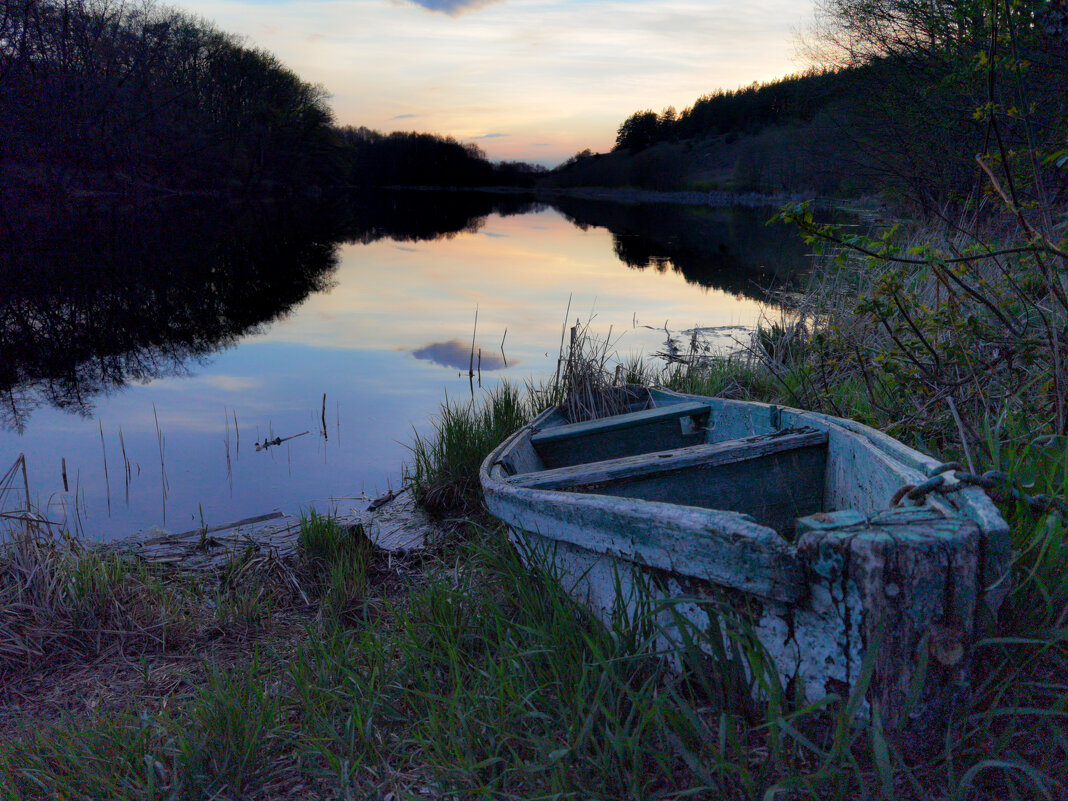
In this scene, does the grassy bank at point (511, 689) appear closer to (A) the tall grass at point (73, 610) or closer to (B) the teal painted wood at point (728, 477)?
(A) the tall grass at point (73, 610)

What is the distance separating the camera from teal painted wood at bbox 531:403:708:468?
187 inches

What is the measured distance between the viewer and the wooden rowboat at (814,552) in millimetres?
1782

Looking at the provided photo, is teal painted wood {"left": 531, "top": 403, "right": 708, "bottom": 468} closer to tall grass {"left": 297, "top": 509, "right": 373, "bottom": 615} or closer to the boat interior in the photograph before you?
the boat interior

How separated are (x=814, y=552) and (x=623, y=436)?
3.05m

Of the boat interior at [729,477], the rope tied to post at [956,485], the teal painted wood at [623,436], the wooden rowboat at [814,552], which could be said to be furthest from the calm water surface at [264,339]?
the rope tied to post at [956,485]

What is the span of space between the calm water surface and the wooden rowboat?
431 centimetres

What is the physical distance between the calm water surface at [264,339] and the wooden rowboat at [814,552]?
4.31m

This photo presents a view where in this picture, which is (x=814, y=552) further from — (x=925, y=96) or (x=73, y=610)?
(x=925, y=96)

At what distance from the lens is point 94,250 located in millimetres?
22766

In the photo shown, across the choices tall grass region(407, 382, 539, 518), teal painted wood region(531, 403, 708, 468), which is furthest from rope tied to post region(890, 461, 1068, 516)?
tall grass region(407, 382, 539, 518)

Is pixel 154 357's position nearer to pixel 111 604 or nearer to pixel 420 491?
pixel 420 491

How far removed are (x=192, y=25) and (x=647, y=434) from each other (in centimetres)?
7135

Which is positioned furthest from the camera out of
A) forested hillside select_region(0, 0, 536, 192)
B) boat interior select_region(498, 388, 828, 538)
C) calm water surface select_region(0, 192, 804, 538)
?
forested hillside select_region(0, 0, 536, 192)

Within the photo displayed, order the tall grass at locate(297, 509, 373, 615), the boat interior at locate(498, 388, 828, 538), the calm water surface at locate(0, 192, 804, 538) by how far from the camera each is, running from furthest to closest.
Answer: the calm water surface at locate(0, 192, 804, 538) < the tall grass at locate(297, 509, 373, 615) < the boat interior at locate(498, 388, 828, 538)
